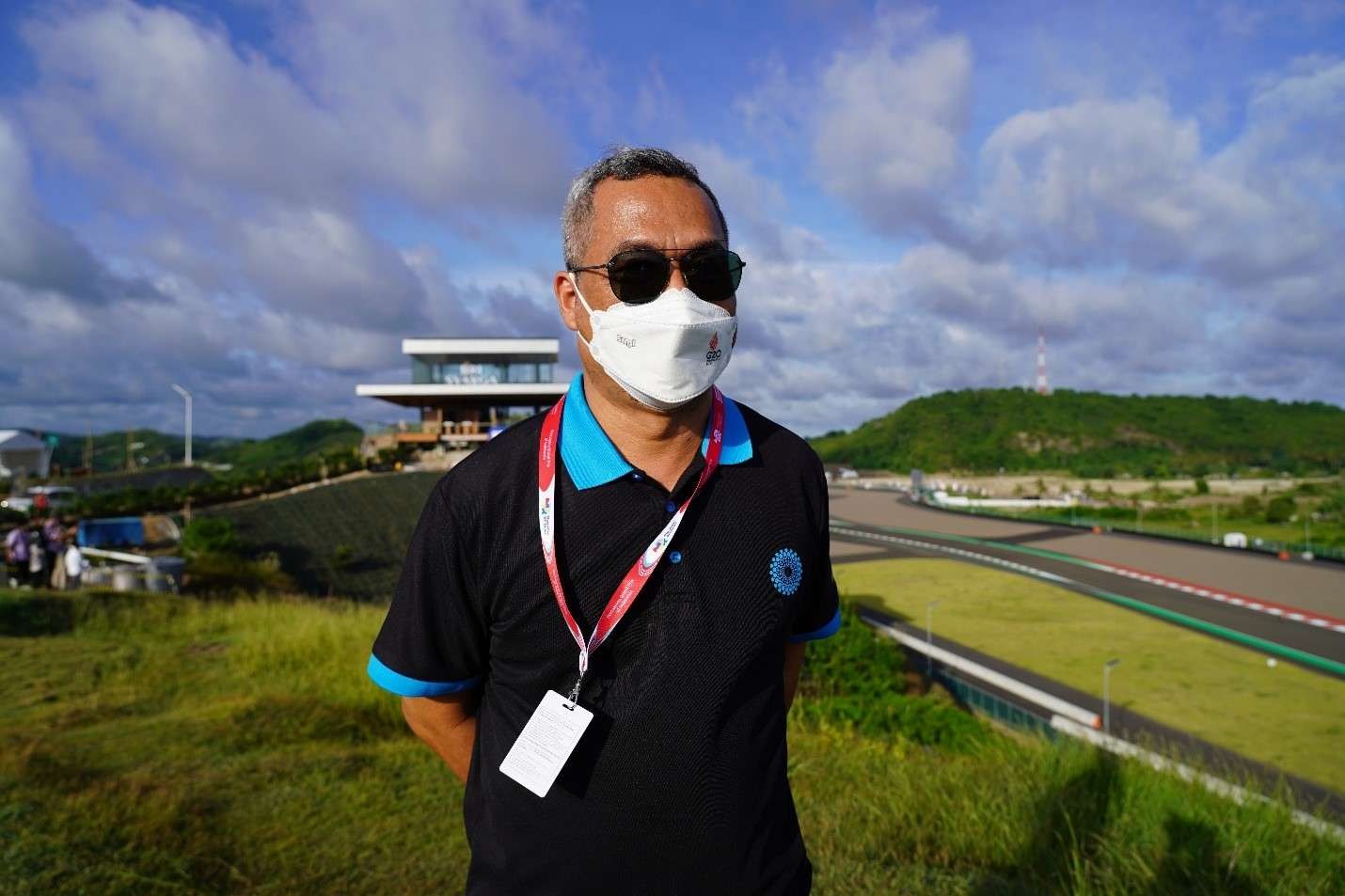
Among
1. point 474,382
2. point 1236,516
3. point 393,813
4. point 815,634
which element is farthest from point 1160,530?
point 815,634

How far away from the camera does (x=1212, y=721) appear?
11.0m

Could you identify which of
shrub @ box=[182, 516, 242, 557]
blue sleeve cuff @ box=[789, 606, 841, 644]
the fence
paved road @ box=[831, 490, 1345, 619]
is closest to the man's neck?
blue sleeve cuff @ box=[789, 606, 841, 644]

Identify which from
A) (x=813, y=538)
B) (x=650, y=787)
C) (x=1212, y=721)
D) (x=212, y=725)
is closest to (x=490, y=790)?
(x=650, y=787)

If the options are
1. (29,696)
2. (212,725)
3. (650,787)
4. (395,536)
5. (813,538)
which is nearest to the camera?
(650,787)

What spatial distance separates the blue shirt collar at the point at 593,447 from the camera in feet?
5.51

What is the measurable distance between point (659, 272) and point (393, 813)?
12.9 ft

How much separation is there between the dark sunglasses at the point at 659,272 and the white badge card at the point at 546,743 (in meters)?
0.86

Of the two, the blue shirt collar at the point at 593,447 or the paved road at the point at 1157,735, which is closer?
the blue shirt collar at the point at 593,447

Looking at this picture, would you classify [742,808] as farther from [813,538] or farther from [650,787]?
[813,538]

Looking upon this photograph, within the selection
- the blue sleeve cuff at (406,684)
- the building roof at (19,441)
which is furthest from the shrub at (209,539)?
the building roof at (19,441)

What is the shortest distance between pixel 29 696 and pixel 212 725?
2.17 m

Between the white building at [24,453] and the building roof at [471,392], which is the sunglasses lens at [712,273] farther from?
the white building at [24,453]

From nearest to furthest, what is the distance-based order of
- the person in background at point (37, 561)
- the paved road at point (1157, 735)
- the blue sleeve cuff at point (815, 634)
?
the blue sleeve cuff at point (815, 634)
the paved road at point (1157, 735)
the person in background at point (37, 561)

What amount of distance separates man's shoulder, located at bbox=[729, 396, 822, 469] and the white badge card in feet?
2.27
